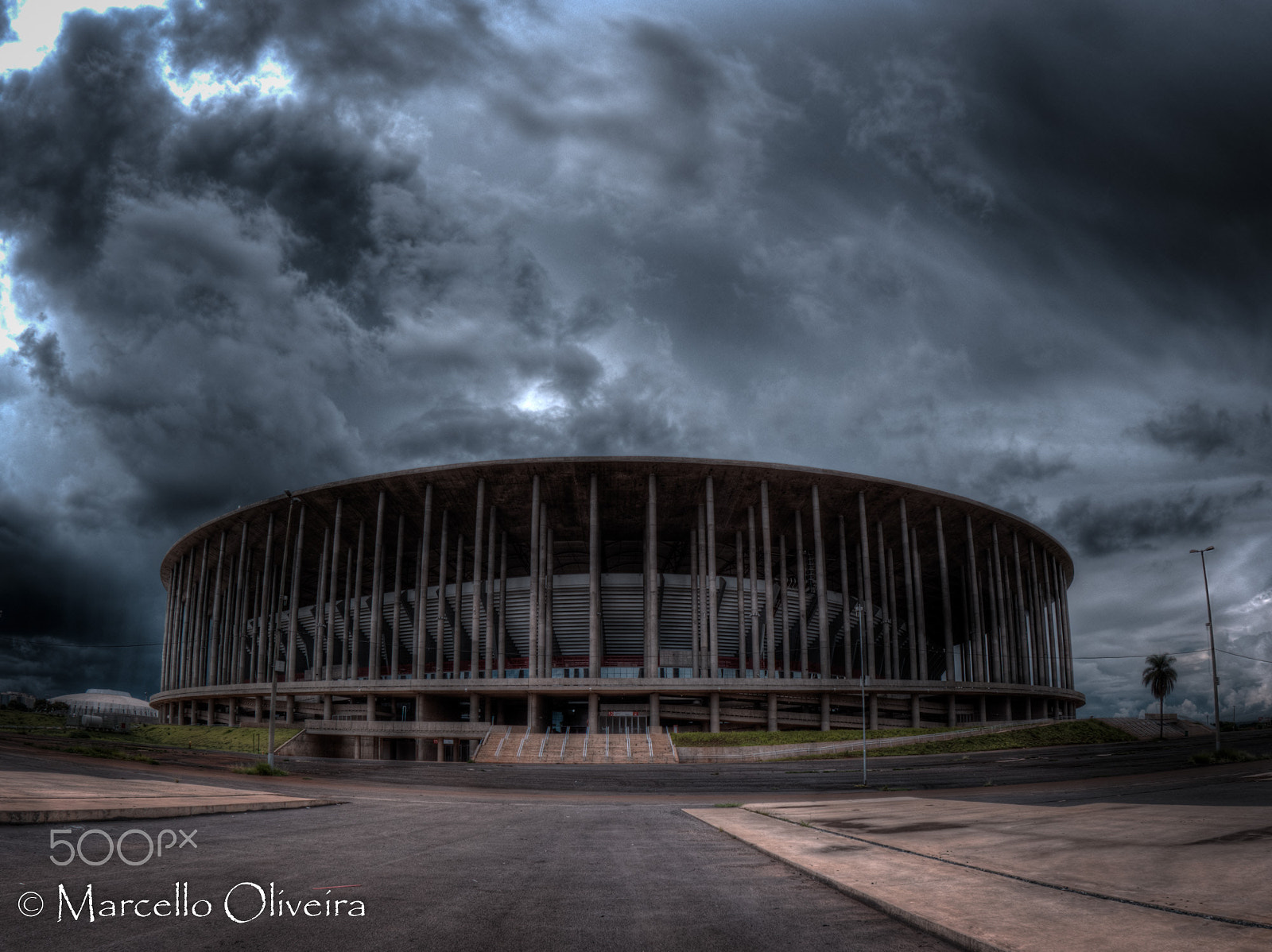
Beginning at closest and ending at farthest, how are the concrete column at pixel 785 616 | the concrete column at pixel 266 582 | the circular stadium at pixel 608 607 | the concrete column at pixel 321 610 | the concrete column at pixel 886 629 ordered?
the circular stadium at pixel 608 607 → the concrete column at pixel 785 616 → the concrete column at pixel 886 629 → the concrete column at pixel 321 610 → the concrete column at pixel 266 582

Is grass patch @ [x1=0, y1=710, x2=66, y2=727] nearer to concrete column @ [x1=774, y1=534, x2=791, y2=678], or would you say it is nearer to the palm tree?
concrete column @ [x1=774, y1=534, x2=791, y2=678]

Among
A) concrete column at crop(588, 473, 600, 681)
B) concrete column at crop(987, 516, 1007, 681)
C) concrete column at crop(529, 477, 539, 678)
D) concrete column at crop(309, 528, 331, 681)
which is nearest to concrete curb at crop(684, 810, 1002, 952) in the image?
concrete column at crop(588, 473, 600, 681)

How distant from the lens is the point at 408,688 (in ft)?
187

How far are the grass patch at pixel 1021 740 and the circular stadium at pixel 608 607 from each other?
6.15 meters

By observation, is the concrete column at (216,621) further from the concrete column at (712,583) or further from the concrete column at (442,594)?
the concrete column at (712,583)

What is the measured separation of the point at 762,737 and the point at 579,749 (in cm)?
1063

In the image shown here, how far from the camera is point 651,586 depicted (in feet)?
192

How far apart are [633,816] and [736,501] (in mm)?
46999

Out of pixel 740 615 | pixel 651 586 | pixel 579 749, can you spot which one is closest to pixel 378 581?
pixel 651 586

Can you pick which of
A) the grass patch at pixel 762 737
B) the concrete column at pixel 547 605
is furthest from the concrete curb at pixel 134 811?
the concrete column at pixel 547 605

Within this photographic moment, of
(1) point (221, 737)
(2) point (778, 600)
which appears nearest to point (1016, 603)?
(2) point (778, 600)

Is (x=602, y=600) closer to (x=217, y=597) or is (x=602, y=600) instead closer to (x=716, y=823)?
(x=217, y=597)

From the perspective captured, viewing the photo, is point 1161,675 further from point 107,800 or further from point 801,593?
point 107,800

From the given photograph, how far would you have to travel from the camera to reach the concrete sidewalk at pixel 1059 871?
19.6 feet
